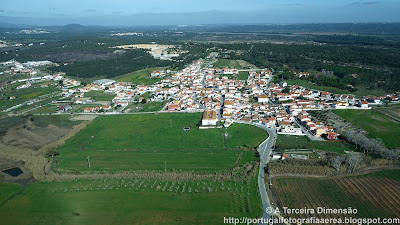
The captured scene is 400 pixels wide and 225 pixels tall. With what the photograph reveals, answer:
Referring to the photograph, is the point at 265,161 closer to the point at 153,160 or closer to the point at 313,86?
the point at 153,160

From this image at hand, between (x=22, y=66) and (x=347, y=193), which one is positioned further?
(x=22, y=66)

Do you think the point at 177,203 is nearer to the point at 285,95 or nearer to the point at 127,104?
the point at 127,104

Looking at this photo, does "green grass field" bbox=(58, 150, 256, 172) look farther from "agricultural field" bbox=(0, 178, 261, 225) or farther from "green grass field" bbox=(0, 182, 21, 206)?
"green grass field" bbox=(0, 182, 21, 206)

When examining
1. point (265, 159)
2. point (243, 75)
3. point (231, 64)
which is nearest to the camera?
point (265, 159)

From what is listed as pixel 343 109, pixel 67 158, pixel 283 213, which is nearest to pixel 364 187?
pixel 283 213

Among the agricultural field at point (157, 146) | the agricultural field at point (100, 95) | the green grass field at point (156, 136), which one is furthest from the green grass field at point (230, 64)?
the agricultural field at point (157, 146)

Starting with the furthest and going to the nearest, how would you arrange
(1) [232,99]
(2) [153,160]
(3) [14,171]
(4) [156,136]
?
(1) [232,99]
(4) [156,136]
(2) [153,160]
(3) [14,171]

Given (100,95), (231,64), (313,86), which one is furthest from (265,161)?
(231,64)

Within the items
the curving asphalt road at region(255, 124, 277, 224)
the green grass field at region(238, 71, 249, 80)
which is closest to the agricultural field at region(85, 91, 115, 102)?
the green grass field at region(238, 71, 249, 80)
